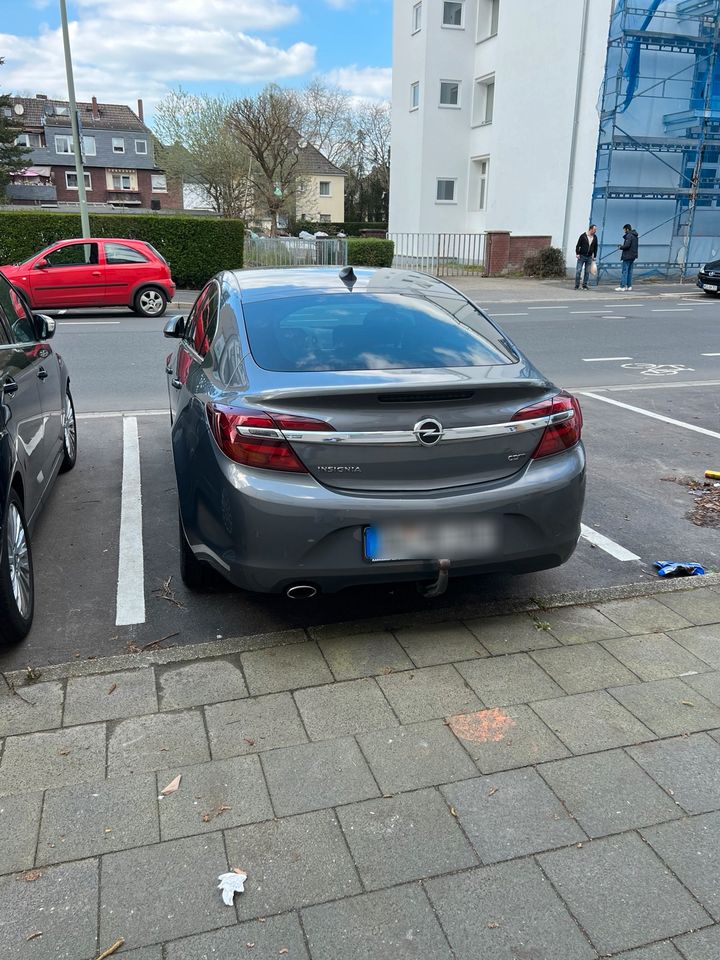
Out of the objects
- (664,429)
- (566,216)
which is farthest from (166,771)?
(566,216)

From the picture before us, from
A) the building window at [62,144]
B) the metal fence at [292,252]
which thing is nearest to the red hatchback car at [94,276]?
the metal fence at [292,252]

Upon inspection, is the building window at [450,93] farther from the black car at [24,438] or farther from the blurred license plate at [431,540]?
the blurred license plate at [431,540]

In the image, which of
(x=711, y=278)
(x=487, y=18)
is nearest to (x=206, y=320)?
(x=711, y=278)

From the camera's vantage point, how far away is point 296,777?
9.11 ft

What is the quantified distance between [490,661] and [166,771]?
1.47 meters

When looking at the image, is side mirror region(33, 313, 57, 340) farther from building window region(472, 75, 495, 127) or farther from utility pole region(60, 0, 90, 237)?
building window region(472, 75, 495, 127)

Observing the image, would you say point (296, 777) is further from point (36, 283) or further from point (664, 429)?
point (36, 283)

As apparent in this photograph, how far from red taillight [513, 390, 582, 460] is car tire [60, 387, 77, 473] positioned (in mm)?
3671

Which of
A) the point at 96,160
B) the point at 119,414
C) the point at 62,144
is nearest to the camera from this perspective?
the point at 119,414

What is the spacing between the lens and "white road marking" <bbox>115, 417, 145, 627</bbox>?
4059mm

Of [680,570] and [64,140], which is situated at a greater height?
[64,140]

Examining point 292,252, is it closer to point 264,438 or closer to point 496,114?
point 496,114

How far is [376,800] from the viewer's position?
2.67m

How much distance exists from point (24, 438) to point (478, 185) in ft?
108
